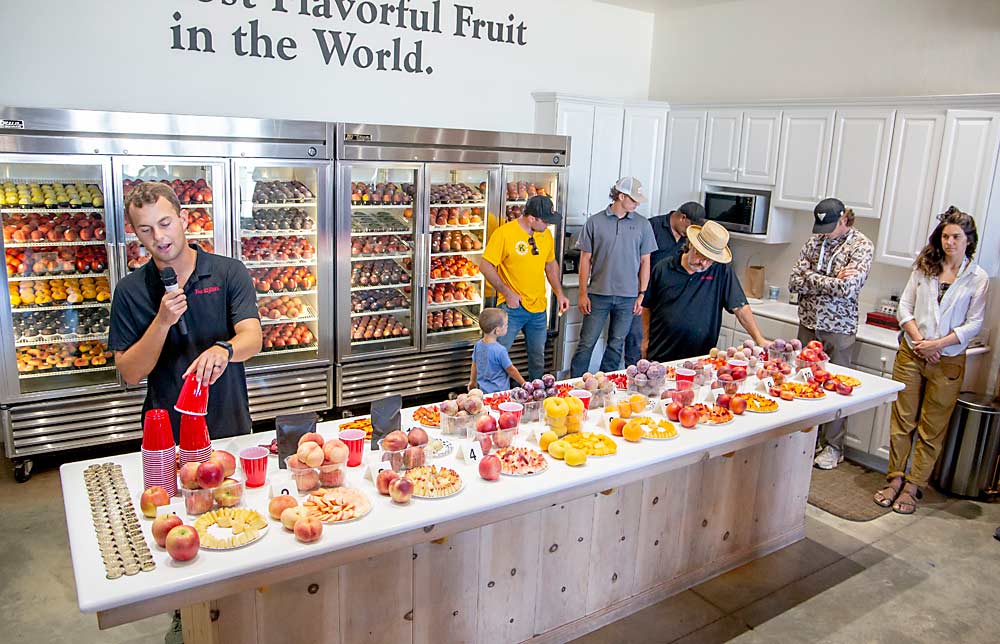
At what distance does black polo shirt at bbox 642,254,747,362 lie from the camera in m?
4.41

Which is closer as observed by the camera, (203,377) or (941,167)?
(203,377)

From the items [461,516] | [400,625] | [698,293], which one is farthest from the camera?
[698,293]

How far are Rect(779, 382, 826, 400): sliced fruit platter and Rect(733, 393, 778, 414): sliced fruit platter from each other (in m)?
0.19

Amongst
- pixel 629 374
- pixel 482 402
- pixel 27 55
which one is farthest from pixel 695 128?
pixel 27 55

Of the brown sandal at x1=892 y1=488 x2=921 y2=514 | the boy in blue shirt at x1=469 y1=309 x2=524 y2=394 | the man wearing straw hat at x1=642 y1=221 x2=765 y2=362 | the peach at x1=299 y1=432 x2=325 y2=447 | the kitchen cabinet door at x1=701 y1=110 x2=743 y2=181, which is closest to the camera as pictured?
the peach at x1=299 y1=432 x2=325 y2=447

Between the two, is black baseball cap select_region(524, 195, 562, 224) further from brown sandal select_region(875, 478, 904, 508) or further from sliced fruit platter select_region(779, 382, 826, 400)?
brown sandal select_region(875, 478, 904, 508)

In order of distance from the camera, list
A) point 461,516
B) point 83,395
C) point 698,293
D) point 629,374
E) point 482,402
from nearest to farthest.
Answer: point 461,516 < point 482,402 < point 629,374 < point 698,293 < point 83,395

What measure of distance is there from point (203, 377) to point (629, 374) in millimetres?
1926

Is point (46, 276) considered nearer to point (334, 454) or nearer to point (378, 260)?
point (378, 260)

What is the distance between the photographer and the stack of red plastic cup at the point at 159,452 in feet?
7.41

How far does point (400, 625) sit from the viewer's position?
2756mm

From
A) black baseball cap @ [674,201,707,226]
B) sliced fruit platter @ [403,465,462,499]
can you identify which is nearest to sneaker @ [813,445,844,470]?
black baseball cap @ [674,201,707,226]

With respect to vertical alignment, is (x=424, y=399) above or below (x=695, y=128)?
below

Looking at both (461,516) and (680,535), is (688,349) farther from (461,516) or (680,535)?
(461,516)
